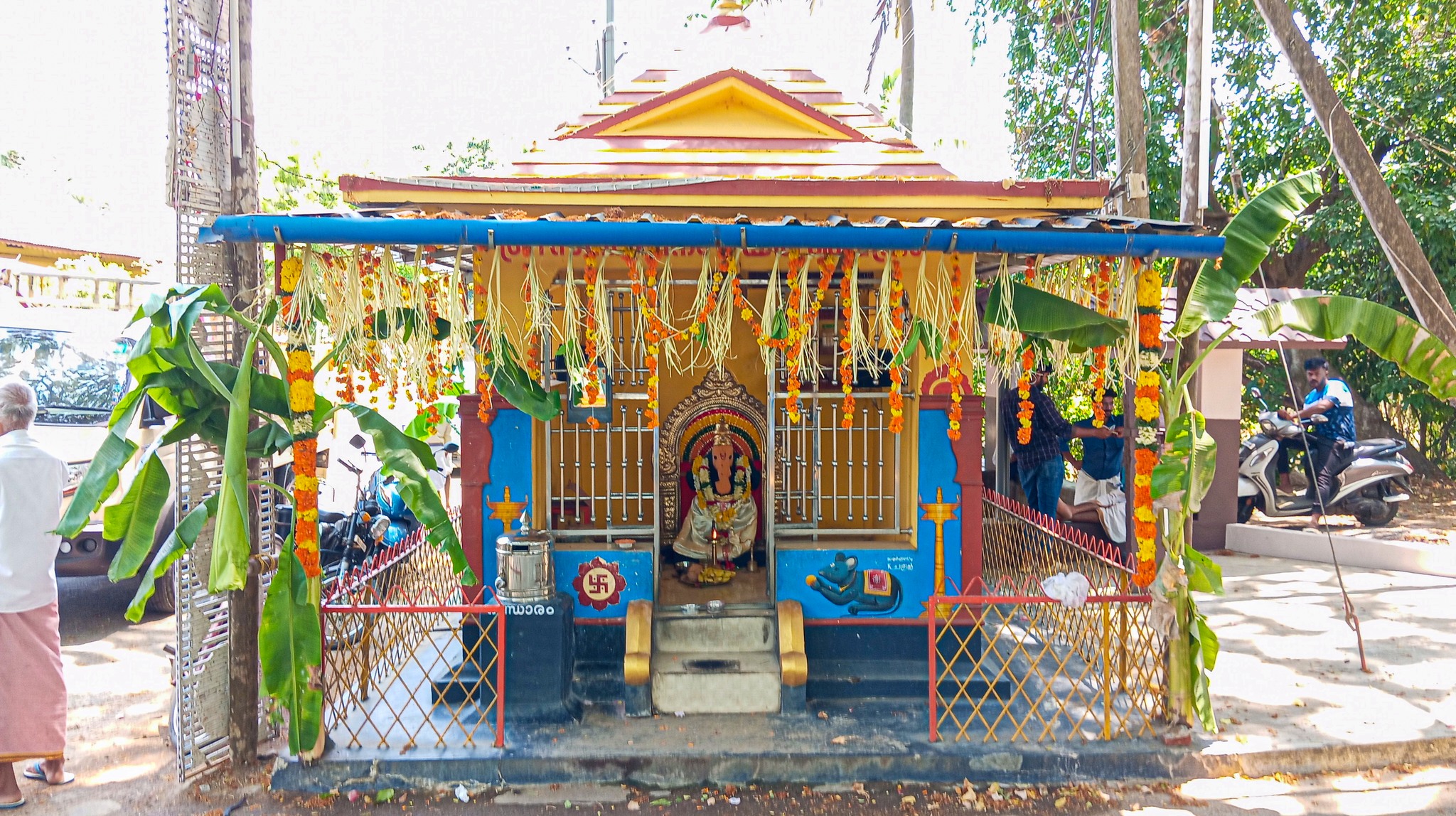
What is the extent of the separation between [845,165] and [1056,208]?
1621 mm

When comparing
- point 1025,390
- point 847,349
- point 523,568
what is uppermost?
point 847,349

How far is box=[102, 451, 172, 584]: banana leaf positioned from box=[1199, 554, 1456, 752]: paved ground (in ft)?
21.6

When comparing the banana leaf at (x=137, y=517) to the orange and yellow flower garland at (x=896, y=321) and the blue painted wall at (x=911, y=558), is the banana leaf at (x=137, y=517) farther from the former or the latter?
the orange and yellow flower garland at (x=896, y=321)

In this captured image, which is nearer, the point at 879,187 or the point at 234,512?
the point at 234,512

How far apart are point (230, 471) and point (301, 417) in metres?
0.55

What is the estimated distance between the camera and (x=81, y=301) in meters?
12.7

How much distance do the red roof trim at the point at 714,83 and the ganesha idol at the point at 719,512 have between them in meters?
2.70

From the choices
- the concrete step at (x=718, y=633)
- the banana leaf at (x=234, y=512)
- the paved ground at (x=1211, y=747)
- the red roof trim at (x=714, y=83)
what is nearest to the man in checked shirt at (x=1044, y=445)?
the paved ground at (x=1211, y=747)

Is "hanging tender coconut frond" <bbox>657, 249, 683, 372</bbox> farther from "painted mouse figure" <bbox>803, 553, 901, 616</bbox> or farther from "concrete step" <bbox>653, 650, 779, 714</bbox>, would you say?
"concrete step" <bbox>653, 650, 779, 714</bbox>

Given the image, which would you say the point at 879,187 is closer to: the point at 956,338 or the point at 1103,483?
the point at 956,338

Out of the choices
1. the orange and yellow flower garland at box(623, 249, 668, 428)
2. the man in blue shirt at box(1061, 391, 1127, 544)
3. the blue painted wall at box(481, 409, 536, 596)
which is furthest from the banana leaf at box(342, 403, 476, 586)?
the man in blue shirt at box(1061, 391, 1127, 544)

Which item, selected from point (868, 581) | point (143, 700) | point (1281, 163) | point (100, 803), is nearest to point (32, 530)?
point (100, 803)

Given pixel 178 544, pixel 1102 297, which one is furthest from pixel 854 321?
pixel 178 544

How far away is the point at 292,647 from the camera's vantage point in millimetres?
5410
